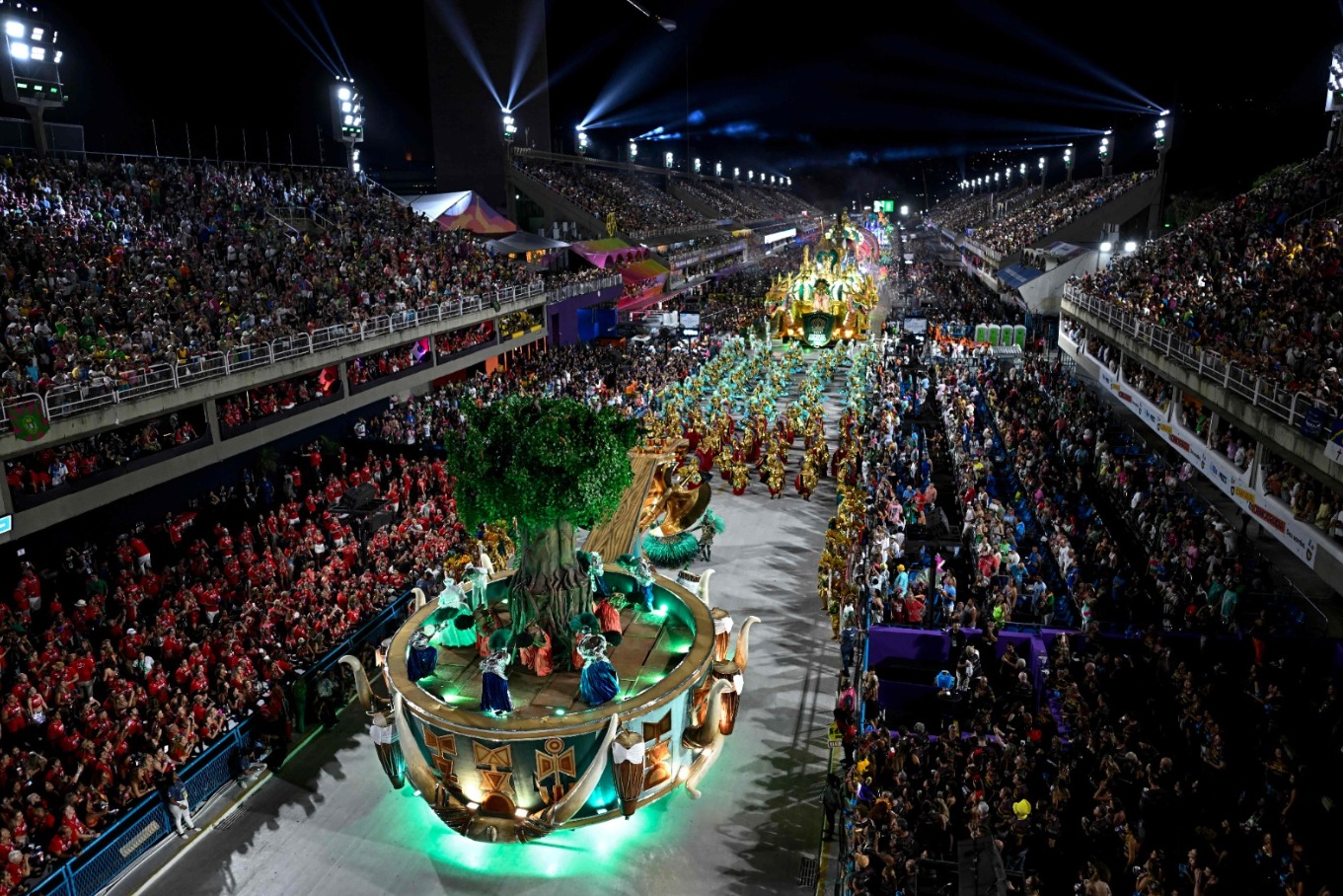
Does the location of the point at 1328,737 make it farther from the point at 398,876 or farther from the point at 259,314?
the point at 259,314

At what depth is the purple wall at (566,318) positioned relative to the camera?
3859cm

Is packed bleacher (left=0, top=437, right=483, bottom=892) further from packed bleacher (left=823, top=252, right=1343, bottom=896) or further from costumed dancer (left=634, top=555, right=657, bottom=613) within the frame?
packed bleacher (left=823, top=252, right=1343, bottom=896)

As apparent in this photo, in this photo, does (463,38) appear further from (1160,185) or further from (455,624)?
(455,624)

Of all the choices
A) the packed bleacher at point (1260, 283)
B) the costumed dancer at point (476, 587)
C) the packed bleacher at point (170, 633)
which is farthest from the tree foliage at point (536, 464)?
the packed bleacher at point (1260, 283)

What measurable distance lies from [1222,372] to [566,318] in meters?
28.6

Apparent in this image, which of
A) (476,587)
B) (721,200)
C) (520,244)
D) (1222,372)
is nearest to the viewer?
(476,587)

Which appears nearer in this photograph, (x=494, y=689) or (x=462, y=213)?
(x=494, y=689)

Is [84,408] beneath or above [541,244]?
beneath

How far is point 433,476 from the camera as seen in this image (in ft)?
69.9

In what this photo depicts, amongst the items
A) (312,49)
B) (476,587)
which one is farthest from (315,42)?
(476,587)

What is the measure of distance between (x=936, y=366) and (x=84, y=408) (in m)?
28.5

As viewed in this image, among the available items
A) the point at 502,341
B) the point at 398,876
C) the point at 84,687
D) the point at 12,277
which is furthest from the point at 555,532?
the point at 502,341

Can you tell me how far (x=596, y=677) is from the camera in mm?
9711

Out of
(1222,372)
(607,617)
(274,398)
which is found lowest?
(607,617)
